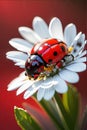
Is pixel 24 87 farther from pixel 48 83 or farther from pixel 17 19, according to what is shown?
pixel 17 19

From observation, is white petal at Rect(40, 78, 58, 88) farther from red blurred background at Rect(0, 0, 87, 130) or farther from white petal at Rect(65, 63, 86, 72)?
red blurred background at Rect(0, 0, 87, 130)

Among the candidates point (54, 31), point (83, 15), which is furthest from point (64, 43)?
point (83, 15)

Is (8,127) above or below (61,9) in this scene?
below

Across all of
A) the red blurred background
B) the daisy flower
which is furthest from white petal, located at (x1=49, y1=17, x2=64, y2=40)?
the red blurred background

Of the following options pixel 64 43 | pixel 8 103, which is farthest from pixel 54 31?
pixel 8 103

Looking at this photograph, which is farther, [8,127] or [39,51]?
[8,127]

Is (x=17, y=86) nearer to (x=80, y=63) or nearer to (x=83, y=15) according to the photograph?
(x=80, y=63)
